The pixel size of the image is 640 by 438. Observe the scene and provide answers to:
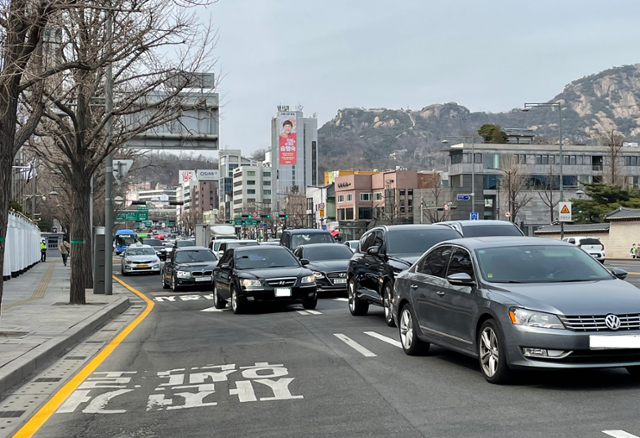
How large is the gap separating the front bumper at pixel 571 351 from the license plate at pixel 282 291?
33.6 ft

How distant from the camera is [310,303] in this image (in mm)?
17828

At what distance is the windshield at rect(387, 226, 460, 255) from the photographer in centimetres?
1512

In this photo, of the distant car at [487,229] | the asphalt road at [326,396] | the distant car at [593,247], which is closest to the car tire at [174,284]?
the distant car at [487,229]

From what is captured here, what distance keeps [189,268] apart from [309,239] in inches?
178

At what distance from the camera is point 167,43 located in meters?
16.7

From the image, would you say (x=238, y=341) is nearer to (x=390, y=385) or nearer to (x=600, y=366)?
(x=390, y=385)

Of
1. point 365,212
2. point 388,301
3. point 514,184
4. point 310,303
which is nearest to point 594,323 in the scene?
point 388,301

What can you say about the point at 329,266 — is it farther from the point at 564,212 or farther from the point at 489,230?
the point at 564,212

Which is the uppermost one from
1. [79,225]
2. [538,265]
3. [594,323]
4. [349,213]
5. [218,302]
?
[349,213]

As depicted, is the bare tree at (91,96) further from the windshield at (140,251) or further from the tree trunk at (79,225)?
the windshield at (140,251)

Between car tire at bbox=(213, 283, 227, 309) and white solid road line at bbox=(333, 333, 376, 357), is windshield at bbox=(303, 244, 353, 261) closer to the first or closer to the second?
car tire at bbox=(213, 283, 227, 309)

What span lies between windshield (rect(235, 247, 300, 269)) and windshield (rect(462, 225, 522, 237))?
13.9ft

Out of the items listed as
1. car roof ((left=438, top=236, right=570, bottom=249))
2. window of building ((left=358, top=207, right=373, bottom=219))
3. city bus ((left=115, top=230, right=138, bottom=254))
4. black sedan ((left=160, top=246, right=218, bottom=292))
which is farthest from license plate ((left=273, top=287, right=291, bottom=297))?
window of building ((left=358, top=207, right=373, bottom=219))

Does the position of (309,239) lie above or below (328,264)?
above
